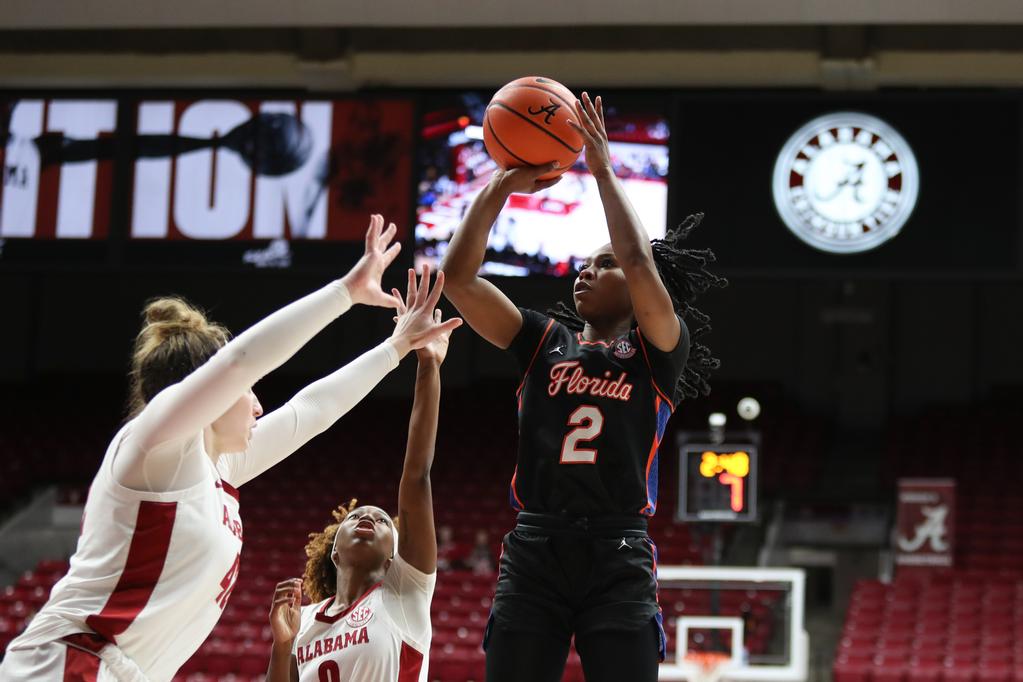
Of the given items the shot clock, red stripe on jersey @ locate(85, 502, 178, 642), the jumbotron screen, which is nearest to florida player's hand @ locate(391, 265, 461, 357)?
red stripe on jersey @ locate(85, 502, 178, 642)

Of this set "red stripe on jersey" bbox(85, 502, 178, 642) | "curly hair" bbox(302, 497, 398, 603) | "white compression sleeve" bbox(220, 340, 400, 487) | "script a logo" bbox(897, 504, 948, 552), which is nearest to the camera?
"red stripe on jersey" bbox(85, 502, 178, 642)

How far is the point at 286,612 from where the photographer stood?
365 cm

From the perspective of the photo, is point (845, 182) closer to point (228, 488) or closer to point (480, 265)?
point (480, 265)

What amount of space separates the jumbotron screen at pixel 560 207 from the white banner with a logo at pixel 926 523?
411 cm

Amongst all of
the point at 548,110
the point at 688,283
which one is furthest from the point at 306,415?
the point at 688,283

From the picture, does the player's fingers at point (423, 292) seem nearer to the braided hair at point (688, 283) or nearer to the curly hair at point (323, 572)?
the braided hair at point (688, 283)

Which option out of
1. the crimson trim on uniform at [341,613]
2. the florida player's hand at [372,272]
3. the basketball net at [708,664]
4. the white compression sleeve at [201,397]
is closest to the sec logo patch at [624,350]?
the florida player's hand at [372,272]

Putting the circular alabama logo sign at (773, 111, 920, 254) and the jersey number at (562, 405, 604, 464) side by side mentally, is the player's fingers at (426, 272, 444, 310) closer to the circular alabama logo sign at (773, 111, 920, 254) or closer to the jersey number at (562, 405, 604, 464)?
the jersey number at (562, 405, 604, 464)

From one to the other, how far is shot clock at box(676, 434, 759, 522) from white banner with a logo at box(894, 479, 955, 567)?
3504 millimetres

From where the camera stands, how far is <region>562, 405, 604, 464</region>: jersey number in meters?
3.25

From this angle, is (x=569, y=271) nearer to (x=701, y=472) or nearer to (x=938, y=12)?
(x=701, y=472)

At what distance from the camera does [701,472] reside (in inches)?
405

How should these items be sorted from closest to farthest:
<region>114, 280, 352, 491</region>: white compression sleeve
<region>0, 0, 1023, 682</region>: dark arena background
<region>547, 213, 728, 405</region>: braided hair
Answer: <region>114, 280, 352, 491</region>: white compression sleeve, <region>547, 213, 728, 405</region>: braided hair, <region>0, 0, 1023, 682</region>: dark arena background

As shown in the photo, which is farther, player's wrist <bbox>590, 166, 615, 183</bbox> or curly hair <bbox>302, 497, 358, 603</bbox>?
curly hair <bbox>302, 497, 358, 603</bbox>
